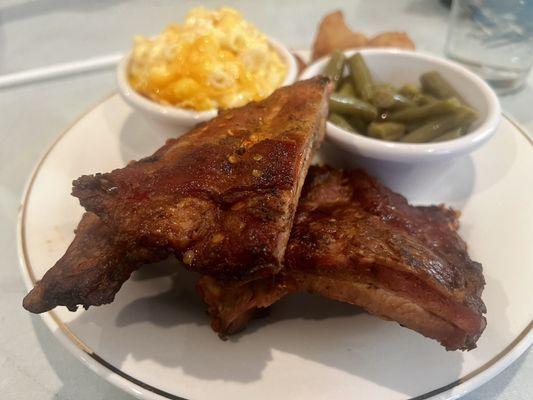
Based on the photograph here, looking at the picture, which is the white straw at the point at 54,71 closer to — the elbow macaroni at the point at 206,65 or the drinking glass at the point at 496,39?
the elbow macaroni at the point at 206,65

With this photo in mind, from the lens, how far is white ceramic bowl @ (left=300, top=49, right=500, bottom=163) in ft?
7.52

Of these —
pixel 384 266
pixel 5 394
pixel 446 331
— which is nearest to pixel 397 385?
pixel 446 331

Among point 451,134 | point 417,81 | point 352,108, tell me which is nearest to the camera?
point 451,134

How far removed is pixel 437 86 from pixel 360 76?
0.43 metres

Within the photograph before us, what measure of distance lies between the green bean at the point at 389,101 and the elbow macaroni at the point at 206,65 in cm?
55

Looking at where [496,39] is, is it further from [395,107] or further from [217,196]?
[217,196]

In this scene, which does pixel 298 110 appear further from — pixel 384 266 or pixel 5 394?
pixel 5 394

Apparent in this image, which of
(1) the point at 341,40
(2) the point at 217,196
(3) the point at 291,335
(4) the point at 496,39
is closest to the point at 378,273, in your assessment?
(3) the point at 291,335

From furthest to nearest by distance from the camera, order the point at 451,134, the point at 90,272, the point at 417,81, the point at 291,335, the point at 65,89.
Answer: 1. the point at 65,89
2. the point at 417,81
3. the point at 451,134
4. the point at 291,335
5. the point at 90,272

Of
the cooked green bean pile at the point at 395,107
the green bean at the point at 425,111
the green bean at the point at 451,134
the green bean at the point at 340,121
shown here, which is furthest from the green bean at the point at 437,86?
the green bean at the point at 340,121

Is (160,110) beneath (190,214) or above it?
beneath

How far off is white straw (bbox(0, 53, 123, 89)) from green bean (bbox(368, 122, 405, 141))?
237 cm

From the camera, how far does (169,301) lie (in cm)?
199

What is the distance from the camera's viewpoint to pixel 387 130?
98.3 inches
